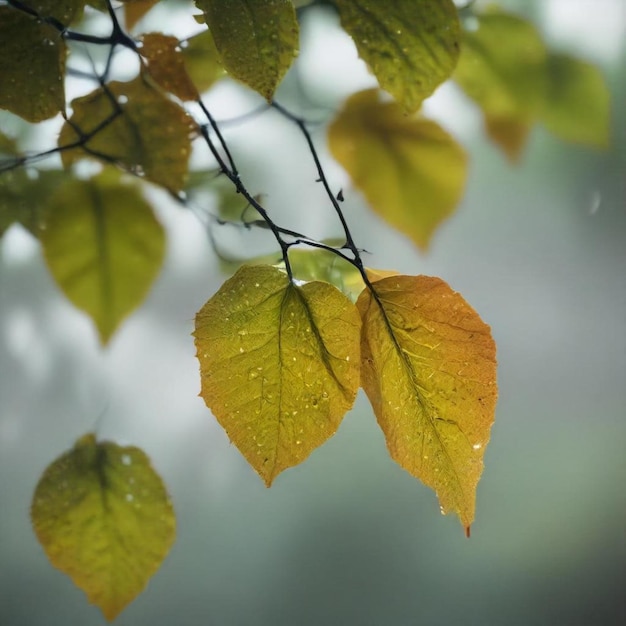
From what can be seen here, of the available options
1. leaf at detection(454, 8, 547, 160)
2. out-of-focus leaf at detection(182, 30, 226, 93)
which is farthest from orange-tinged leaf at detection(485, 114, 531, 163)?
out-of-focus leaf at detection(182, 30, 226, 93)

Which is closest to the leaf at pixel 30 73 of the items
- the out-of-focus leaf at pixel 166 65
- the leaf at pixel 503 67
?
the out-of-focus leaf at pixel 166 65

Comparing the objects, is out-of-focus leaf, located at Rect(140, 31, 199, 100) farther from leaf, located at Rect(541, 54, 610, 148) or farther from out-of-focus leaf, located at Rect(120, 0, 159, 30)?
leaf, located at Rect(541, 54, 610, 148)

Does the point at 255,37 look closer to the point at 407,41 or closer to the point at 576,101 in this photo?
the point at 407,41

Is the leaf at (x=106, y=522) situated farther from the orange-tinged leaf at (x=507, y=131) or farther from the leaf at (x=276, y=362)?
A: the orange-tinged leaf at (x=507, y=131)

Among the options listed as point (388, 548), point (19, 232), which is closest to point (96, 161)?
point (19, 232)

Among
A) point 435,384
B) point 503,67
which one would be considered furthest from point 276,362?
point 503,67
